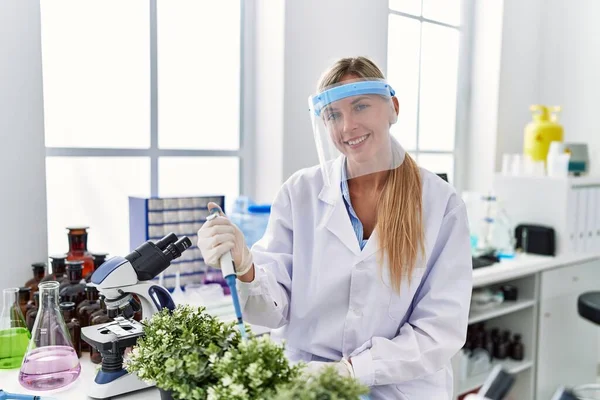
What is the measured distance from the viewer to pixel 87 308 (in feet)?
4.66

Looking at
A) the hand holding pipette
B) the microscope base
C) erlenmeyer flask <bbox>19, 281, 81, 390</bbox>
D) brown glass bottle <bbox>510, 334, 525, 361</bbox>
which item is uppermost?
the hand holding pipette

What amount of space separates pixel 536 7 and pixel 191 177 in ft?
7.69

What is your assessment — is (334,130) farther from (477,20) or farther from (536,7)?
(536,7)

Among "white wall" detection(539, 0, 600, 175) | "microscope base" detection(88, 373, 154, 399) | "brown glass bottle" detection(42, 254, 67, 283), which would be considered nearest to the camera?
"microscope base" detection(88, 373, 154, 399)

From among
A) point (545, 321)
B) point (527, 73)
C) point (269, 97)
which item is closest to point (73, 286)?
point (269, 97)

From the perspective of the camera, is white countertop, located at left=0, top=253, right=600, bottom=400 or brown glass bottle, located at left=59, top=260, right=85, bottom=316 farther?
brown glass bottle, located at left=59, top=260, right=85, bottom=316

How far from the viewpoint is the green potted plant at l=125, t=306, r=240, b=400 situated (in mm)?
847

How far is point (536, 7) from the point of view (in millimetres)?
3209

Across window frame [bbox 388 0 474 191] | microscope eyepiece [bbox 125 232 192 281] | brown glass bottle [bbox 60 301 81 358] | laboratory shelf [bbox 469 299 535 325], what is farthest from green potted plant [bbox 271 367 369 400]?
window frame [bbox 388 0 474 191]

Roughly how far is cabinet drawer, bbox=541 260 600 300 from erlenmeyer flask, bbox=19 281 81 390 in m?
2.07

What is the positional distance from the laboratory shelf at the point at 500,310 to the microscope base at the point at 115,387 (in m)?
1.51

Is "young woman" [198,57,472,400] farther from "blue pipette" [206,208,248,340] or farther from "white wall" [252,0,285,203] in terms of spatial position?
"white wall" [252,0,285,203]

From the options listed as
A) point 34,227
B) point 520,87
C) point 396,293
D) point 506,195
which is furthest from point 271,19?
point 520,87

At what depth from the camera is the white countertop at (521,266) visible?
2.20 m
